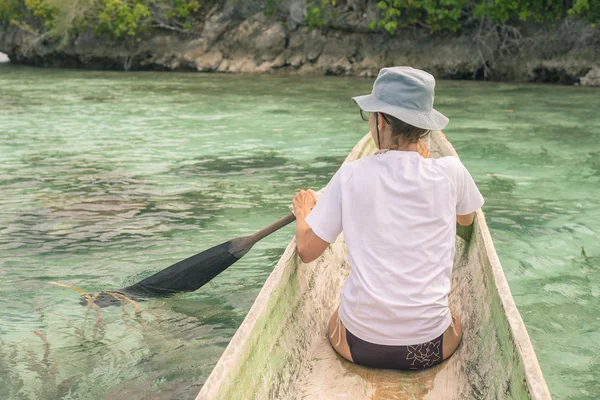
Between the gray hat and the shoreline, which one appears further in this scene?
the shoreline

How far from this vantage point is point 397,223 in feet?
8.03

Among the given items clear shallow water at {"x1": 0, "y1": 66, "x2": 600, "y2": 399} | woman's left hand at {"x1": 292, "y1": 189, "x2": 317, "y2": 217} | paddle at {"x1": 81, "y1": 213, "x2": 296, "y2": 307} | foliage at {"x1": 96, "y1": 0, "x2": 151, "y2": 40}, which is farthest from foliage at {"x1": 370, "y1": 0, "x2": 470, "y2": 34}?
woman's left hand at {"x1": 292, "y1": 189, "x2": 317, "y2": 217}

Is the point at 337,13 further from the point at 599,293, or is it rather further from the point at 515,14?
the point at 599,293

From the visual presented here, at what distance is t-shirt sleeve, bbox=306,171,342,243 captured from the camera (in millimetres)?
2545

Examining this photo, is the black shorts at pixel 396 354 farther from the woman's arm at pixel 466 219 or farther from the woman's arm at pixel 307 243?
the woman's arm at pixel 466 219

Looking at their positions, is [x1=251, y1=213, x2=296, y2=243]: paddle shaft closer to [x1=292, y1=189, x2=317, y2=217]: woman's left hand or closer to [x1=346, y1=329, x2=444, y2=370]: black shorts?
[x1=292, y1=189, x2=317, y2=217]: woman's left hand

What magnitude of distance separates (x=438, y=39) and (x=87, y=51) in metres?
11.4

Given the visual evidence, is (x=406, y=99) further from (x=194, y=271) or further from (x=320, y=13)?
(x=320, y=13)

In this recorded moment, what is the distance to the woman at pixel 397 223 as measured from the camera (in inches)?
96.4

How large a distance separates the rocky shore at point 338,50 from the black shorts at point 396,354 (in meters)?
15.4

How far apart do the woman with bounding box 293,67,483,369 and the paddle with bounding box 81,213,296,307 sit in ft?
3.67

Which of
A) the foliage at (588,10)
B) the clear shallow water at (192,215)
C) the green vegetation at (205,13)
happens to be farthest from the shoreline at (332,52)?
the clear shallow water at (192,215)

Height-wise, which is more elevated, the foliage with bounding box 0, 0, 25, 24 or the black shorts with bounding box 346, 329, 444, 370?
the black shorts with bounding box 346, 329, 444, 370

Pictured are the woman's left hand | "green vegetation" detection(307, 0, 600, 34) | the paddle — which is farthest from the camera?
"green vegetation" detection(307, 0, 600, 34)
